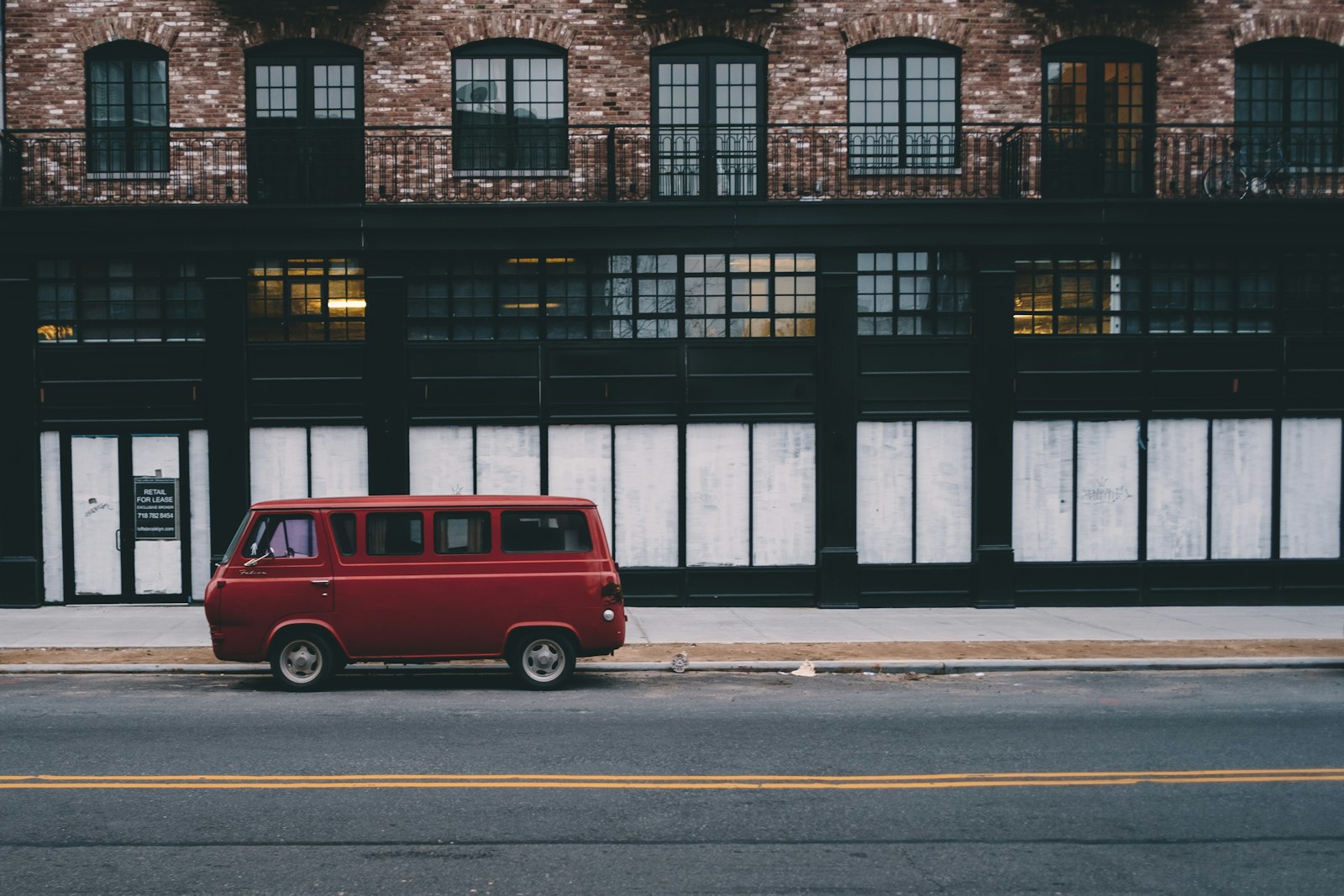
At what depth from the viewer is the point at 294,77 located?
16.9 metres

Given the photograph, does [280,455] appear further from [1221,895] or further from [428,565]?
[1221,895]

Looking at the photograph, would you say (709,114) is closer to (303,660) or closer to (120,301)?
(120,301)

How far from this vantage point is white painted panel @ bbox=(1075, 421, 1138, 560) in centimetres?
1686

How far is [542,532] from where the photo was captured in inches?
445

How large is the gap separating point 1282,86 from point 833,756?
14.7 metres

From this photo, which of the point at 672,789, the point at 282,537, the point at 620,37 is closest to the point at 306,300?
the point at 620,37

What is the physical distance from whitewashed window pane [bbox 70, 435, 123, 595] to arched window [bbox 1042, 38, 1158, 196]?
1523cm

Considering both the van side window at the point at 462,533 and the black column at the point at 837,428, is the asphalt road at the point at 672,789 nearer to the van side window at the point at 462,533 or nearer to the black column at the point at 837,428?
the van side window at the point at 462,533

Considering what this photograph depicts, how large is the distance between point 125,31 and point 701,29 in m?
8.87

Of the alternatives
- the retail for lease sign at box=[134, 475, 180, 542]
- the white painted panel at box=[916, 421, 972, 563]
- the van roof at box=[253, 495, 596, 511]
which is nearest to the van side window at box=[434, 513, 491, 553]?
the van roof at box=[253, 495, 596, 511]

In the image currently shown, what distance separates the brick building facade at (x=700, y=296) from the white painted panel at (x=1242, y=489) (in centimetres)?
6

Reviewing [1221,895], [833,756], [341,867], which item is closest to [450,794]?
[341,867]

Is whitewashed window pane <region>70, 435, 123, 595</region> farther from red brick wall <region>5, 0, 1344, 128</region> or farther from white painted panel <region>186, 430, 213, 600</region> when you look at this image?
red brick wall <region>5, 0, 1344, 128</region>

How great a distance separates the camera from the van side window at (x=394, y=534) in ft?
36.5
